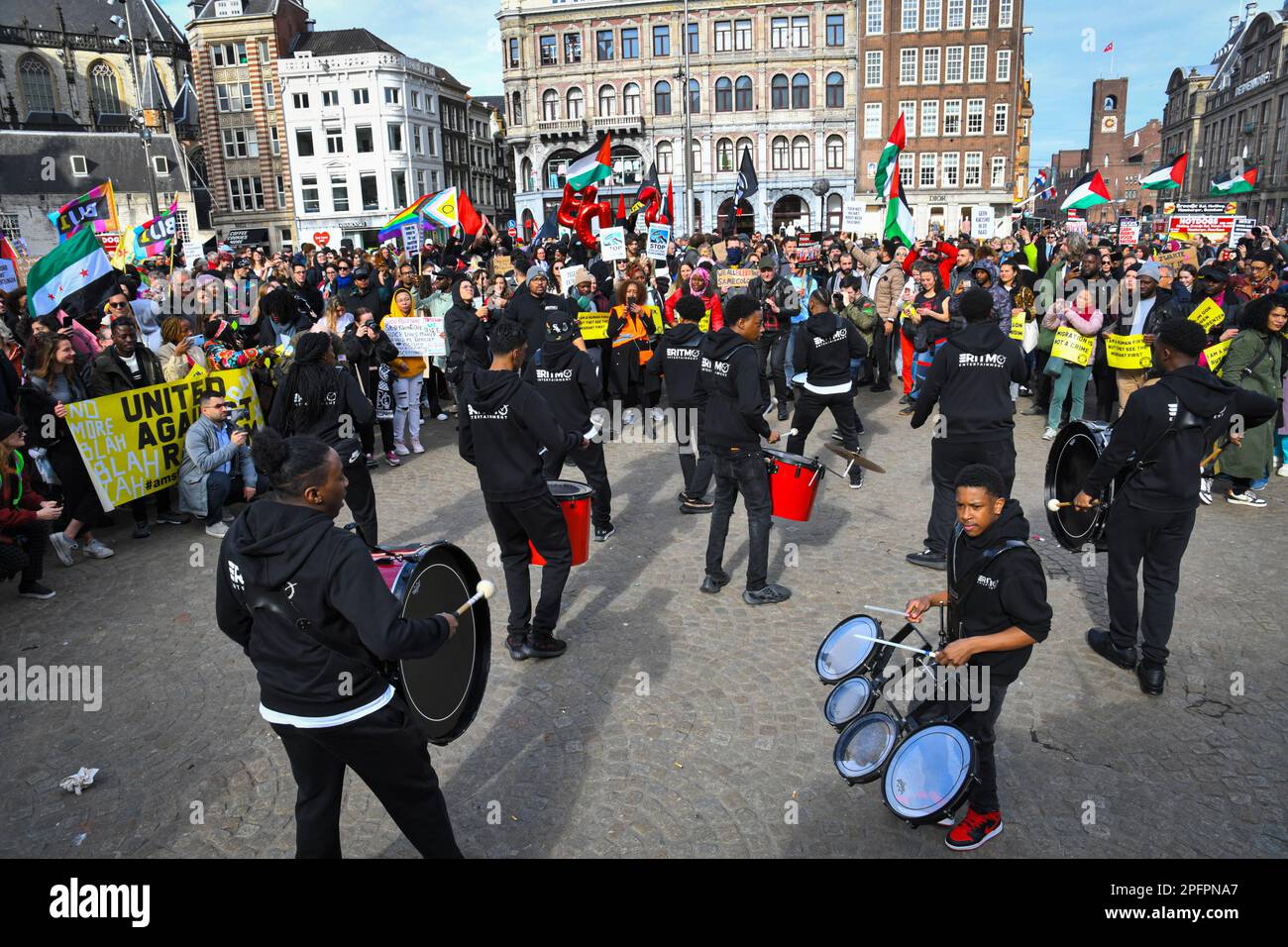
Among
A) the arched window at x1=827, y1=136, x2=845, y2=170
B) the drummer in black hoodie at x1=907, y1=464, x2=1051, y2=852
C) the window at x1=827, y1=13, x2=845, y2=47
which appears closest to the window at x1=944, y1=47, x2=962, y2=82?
the window at x1=827, y1=13, x2=845, y2=47

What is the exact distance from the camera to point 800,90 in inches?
2530

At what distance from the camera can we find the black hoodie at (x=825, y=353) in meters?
9.13

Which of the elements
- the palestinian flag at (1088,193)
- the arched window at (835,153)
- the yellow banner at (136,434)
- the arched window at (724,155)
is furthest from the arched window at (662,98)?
the yellow banner at (136,434)

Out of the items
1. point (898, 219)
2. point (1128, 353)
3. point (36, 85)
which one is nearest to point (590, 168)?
point (898, 219)

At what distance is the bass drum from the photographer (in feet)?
18.4

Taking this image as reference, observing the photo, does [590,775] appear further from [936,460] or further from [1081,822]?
[936,460]

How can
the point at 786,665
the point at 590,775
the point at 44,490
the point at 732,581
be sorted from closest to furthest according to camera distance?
the point at 590,775 < the point at 786,665 < the point at 732,581 < the point at 44,490

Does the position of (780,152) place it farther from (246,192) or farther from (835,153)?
(246,192)

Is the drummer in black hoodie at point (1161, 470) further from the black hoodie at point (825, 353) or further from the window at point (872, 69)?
the window at point (872, 69)

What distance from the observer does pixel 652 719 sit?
198 inches

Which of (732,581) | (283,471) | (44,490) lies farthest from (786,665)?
(44,490)

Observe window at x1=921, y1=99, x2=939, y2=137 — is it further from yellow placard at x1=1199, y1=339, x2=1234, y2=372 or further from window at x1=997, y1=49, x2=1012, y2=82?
yellow placard at x1=1199, y1=339, x2=1234, y2=372

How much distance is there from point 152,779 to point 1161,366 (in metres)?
6.17

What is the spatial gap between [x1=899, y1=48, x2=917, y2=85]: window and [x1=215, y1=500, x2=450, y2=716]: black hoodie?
68837 mm
